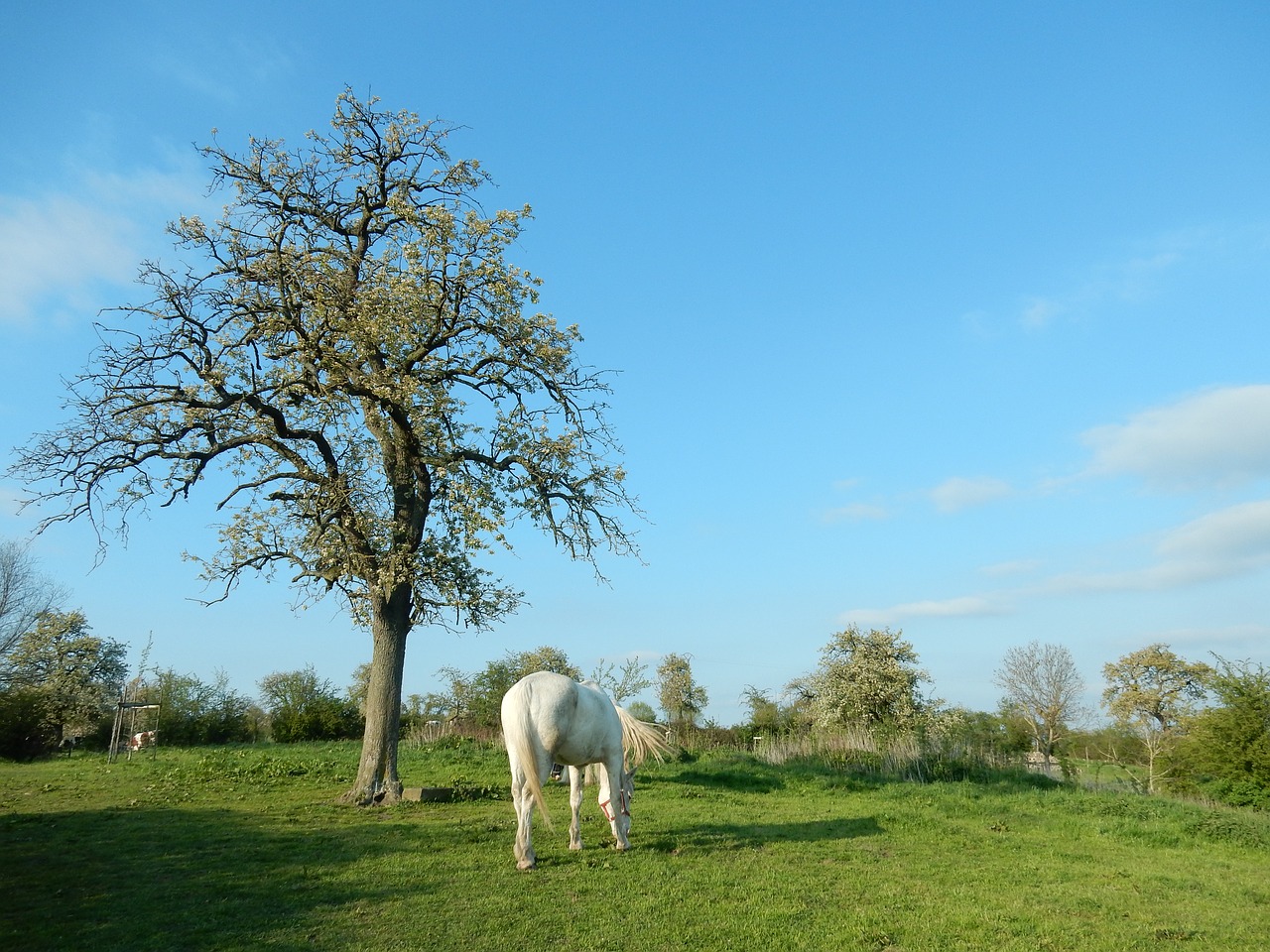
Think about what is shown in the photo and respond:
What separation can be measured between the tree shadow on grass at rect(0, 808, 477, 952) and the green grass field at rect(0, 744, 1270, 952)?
0.14ft

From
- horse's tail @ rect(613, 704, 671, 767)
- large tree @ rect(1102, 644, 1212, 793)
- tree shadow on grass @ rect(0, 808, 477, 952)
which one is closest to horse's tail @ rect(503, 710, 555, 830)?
tree shadow on grass @ rect(0, 808, 477, 952)

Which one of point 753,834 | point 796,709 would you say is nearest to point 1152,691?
point 796,709

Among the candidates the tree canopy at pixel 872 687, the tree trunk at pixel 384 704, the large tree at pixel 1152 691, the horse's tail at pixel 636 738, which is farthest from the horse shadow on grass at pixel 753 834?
the large tree at pixel 1152 691

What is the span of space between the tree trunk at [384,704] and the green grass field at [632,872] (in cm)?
83

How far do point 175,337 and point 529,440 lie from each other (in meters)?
7.14

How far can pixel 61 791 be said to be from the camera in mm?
16734

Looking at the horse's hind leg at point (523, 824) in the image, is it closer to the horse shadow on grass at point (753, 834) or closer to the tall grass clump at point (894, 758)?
the horse shadow on grass at point (753, 834)

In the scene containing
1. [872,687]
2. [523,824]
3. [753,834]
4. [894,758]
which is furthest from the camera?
[872,687]

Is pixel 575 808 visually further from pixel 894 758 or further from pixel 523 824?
pixel 894 758

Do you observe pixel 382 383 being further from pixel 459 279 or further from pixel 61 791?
pixel 61 791

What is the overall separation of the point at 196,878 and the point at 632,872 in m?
5.13

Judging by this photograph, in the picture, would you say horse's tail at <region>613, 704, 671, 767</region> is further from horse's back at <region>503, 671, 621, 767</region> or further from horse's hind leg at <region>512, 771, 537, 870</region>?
horse's hind leg at <region>512, 771, 537, 870</region>

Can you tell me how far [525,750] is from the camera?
33.9 feet

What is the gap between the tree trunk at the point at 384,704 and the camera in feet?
48.7
